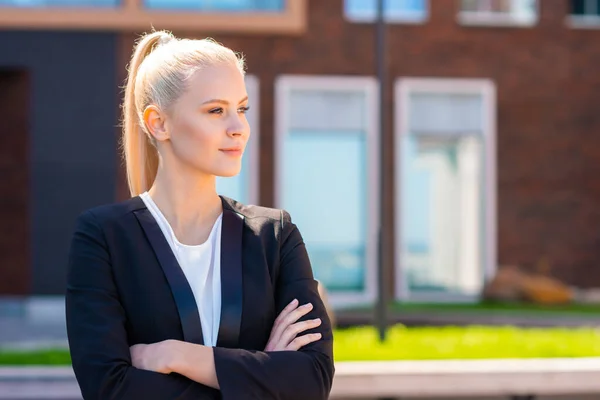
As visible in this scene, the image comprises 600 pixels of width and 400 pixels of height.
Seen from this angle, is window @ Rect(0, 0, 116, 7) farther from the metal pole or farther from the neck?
the neck

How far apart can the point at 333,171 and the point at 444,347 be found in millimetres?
12527

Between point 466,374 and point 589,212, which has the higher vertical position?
point 466,374

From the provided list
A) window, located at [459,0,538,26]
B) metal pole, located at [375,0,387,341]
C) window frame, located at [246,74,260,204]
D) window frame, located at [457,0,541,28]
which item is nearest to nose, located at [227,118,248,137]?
metal pole, located at [375,0,387,341]

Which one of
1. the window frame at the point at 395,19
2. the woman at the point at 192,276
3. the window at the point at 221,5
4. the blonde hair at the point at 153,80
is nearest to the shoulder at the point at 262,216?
the woman at the point at 192,276

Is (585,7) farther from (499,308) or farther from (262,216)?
(262,216)

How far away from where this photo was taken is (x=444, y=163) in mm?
20172

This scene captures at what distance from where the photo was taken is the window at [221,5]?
18.3 metres

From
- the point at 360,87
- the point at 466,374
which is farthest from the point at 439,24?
the point at 466,374

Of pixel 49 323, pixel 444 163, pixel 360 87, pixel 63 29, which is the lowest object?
pixel 49 323

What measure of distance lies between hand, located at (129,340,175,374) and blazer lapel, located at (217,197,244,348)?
13 centimetres

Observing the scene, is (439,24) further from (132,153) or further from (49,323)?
(132,153)

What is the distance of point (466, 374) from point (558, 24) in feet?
53.9

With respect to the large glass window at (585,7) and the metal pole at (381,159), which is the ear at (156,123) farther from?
the large glass window at (585,7)

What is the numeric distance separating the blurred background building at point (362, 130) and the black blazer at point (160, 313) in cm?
1605
